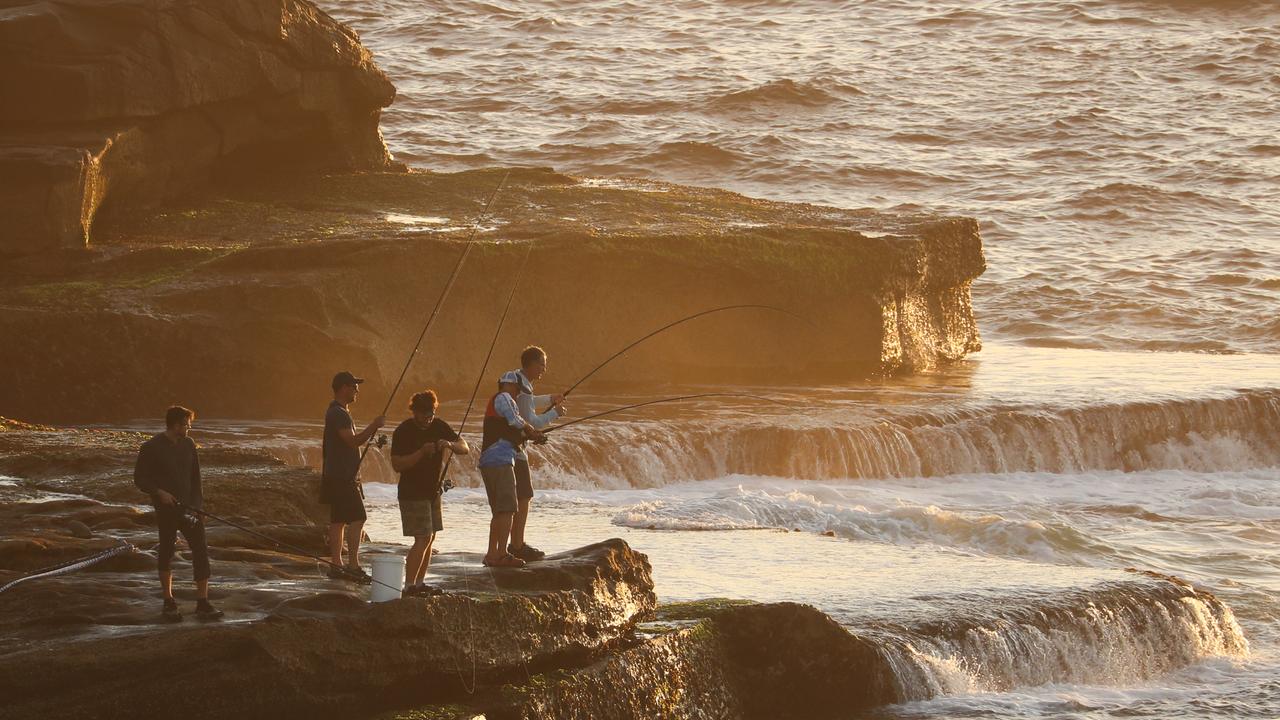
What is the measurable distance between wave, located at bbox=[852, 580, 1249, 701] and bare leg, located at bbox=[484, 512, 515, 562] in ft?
8.73

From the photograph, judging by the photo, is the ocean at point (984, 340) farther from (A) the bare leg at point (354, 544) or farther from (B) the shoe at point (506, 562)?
(A) the bare leg at point (354, 544)

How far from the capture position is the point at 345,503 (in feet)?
33.4

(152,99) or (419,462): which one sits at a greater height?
(152,99)

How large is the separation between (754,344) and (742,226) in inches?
60.9

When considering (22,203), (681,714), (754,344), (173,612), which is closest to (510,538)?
(681,714)

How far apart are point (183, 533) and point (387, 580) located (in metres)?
1.03

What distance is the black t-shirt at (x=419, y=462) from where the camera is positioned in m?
9.62

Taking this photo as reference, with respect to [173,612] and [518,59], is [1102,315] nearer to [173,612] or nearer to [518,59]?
[518,59]

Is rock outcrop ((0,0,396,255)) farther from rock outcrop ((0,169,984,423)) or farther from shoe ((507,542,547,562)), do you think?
shoe ((507,542,547,562))

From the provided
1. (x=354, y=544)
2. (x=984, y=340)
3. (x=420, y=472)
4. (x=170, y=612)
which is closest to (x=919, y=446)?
(x=354, y=544)

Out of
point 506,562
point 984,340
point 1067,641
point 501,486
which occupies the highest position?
point 501,486

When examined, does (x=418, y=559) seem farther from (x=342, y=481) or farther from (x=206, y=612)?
(x=206, y=612)

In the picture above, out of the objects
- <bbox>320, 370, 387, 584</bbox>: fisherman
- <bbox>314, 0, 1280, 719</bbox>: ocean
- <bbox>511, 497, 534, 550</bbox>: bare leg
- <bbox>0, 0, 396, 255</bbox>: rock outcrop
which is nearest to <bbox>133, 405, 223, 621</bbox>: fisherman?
<bbox>320, 370, 387, 584</bbox>: fisherman

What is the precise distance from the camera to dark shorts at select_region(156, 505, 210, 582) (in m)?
8.88
